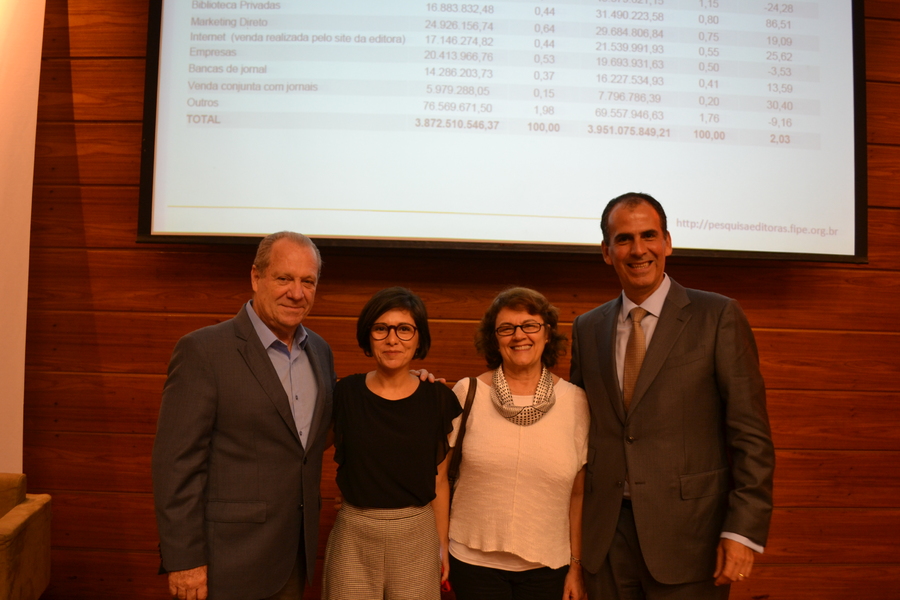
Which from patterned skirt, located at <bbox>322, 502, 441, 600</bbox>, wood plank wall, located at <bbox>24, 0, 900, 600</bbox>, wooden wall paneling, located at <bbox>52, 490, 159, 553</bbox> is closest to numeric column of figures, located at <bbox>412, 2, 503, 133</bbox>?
wood plank wall, located at <bbox>24, 0, 900, 600</bbox>

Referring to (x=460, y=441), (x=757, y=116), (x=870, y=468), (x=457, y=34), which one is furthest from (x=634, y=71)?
(x=870, y=468)

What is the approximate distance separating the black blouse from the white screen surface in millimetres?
874

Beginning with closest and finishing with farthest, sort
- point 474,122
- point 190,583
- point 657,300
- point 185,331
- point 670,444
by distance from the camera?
point 190,583 < point 670,444 < point 657,300 < point 474,122 < point 185,331

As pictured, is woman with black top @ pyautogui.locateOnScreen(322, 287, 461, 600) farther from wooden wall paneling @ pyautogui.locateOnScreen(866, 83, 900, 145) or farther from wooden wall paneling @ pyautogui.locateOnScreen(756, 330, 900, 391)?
wooden wall paneling @ pyautogui.locateOnScreen(866, 83, 900, 145)

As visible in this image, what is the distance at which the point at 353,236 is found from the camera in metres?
2.27

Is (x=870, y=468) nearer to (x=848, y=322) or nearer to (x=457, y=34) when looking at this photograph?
(x=848, y=322)

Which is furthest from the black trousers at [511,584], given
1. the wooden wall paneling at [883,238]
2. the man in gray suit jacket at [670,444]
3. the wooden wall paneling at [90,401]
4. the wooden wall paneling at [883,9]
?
the wooden wall paneling at [883,9]

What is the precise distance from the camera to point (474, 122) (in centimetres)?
229

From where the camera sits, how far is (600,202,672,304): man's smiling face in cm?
158

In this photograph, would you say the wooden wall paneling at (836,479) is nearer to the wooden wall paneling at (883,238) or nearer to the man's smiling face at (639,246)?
the wooden wall paneling at (883,238)

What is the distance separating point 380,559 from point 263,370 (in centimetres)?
58

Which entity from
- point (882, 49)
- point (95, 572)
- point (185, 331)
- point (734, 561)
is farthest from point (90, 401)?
point (882, 49)

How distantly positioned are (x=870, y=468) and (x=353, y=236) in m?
2.49

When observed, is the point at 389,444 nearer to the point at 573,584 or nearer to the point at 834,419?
the point at 573,584
